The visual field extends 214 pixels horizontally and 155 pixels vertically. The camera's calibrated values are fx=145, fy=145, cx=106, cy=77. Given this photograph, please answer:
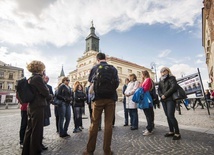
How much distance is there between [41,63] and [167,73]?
139 inches

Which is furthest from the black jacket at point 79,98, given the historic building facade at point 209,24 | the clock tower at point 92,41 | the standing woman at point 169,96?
the clock tower at point 92,41

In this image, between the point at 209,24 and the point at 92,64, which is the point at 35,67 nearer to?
the point at 209,24

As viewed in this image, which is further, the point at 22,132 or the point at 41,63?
the point at 22,132

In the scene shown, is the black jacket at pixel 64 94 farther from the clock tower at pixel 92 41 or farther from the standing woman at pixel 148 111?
the clock tower at pixel 92 41

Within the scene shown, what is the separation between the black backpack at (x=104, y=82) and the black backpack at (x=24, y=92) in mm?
1298

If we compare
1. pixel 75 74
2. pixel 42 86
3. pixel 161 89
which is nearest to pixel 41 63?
pixel 42 86

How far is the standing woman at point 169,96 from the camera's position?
3986mm

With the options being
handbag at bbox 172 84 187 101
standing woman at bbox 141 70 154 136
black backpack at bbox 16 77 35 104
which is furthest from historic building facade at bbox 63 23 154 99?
black backpack at bbox 16 77 35 104

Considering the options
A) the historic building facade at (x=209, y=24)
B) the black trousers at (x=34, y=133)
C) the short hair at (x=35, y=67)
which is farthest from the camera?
the historic building facade at (x=209, y=24)

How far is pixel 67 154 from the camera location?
308 centimetres

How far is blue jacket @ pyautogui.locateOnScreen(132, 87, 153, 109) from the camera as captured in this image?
186 inches

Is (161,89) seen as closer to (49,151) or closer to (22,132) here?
(49,151)

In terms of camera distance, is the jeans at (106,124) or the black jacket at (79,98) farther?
the black jacket at (79,98)

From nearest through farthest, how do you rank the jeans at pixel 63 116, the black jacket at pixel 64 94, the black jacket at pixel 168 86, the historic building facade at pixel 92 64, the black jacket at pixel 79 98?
the black jacket at pixel 168 86, the jeans at pixel 63 116, the black jacket at pixel 64 94, the black jacket at pixel 79 98, the historic building facade at pixel 92 64
